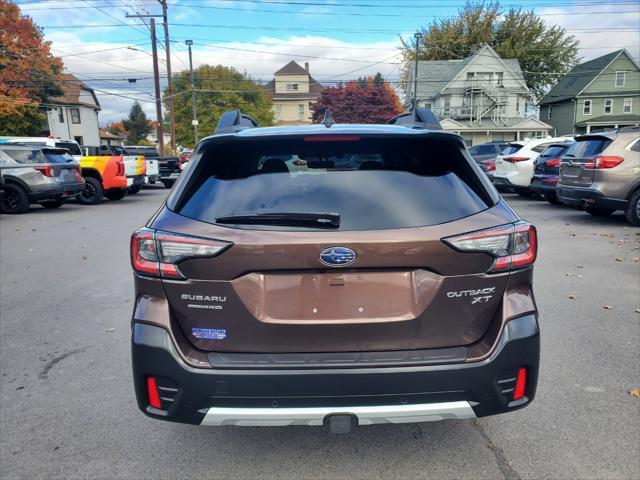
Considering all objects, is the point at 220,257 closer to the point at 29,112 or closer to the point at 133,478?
the point at 133,478

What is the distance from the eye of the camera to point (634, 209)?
389 inches

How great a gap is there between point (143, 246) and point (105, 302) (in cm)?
394

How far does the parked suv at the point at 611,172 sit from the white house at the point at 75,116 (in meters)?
54.2

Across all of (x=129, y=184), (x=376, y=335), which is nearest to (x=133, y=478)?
(x=376, y=335)

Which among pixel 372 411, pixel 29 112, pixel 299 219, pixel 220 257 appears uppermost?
pixel 29 112

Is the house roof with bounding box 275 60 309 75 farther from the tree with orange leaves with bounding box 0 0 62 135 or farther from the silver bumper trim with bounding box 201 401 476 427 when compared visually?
the silver bumper trim with bounding box 201 401 476 427

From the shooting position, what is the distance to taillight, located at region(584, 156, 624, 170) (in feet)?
31.6

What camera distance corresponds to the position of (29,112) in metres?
36.2

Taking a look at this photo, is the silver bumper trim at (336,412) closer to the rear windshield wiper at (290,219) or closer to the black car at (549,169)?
the rear windshield wiper at (290,219)

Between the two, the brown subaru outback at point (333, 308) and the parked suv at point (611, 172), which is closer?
the brown subaru outback at point (333, 308)

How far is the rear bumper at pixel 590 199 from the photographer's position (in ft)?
32.1

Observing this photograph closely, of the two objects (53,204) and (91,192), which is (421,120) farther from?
(91,192)

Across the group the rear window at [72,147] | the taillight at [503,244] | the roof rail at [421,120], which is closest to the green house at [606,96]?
the rear window at [72,147]

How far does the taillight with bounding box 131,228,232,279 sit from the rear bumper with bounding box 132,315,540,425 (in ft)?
0.87
